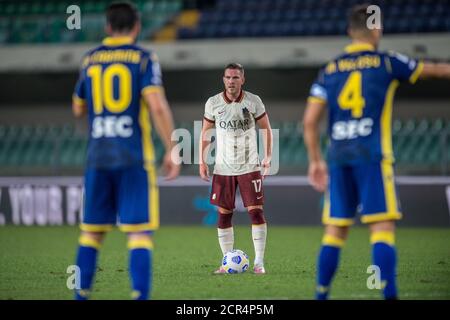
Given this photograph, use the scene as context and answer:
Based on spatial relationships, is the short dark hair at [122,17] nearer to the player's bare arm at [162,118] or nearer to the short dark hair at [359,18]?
the player's bare arm at [162,118]

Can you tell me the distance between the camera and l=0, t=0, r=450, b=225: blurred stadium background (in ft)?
66.1

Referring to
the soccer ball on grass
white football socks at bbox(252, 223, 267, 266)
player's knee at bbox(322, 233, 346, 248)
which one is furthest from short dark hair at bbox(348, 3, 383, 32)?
the soccer ball on grass

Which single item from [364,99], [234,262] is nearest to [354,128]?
[364,99]

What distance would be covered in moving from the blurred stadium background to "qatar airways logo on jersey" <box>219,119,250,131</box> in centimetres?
922

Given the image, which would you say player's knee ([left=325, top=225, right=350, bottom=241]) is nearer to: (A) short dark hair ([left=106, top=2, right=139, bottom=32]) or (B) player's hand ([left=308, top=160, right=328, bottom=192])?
(B) player's hand ([left=308, top=160, right=328, bottom=192])

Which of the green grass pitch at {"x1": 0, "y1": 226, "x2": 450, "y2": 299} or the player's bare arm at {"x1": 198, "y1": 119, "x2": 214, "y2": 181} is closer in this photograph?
the green grass pitch at {"x1": 0, "y1": 226, "x2": 450, "y2": 299}

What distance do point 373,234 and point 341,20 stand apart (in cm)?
1561

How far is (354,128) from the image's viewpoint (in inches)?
257

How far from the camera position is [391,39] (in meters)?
20.5

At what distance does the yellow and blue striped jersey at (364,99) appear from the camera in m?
6.51

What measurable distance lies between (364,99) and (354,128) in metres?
0.21

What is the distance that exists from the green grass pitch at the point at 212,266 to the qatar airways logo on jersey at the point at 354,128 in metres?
1.59

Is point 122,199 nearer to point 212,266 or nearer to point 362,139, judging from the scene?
point 362,139

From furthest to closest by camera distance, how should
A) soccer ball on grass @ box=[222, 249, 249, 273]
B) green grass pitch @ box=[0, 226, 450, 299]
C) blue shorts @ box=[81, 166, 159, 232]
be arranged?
soccer ball on grass @ box=[222, 249, 249, 273]
green grass pitch @ box=[0, 226, 450, 299]
blue shorts @ box=[81, 166, 159, 232]
